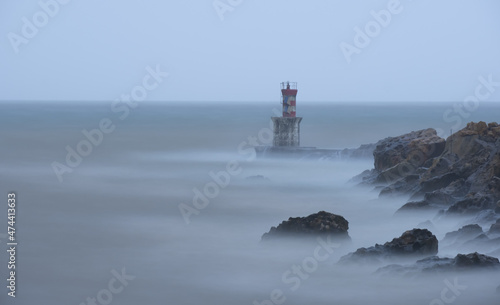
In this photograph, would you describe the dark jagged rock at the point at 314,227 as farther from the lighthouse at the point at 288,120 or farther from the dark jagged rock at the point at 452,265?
the lighthouse at the point at 288,120

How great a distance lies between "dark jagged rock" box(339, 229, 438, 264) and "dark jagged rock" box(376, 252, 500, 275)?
0.50 m

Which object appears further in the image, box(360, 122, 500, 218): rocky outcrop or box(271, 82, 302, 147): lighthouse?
box(271, 82, 302, 147): lighthouse

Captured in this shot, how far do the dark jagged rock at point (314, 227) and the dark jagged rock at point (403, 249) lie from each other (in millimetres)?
1334

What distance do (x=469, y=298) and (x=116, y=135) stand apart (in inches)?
1733

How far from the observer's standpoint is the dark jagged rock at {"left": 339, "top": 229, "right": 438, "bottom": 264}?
38.5ft

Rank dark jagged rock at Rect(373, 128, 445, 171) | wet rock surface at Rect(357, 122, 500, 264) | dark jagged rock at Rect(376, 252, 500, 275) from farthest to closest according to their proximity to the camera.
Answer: dark jagged rock at Rect(373, 128, 445, 171), wet rock surface at Rect(357, 122, 500, 264), dark jagged rock at Rect(376, 252, 500, 275)

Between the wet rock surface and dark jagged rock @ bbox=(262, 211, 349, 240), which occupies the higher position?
the wet rock surface

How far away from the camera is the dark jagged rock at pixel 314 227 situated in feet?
43.6

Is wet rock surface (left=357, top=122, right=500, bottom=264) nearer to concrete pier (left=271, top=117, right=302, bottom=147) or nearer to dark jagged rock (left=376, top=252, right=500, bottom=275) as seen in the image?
dark jagged rock (left=376, top=252, right=500, bottom=275)

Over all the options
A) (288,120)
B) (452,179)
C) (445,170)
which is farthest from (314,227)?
(288,120)

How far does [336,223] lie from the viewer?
1357 centimetres

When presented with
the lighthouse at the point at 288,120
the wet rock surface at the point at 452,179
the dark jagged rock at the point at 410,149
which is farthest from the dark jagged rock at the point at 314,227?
the lighthouse at the point at 288,120

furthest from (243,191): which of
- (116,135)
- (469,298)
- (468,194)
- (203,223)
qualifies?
(116,135)

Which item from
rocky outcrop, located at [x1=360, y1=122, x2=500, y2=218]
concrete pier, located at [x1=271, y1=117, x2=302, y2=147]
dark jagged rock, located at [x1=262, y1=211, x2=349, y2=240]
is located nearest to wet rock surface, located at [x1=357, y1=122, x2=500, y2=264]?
rocky outcrop, located at [x1=360, y1=122, x2=500, y2=218]
